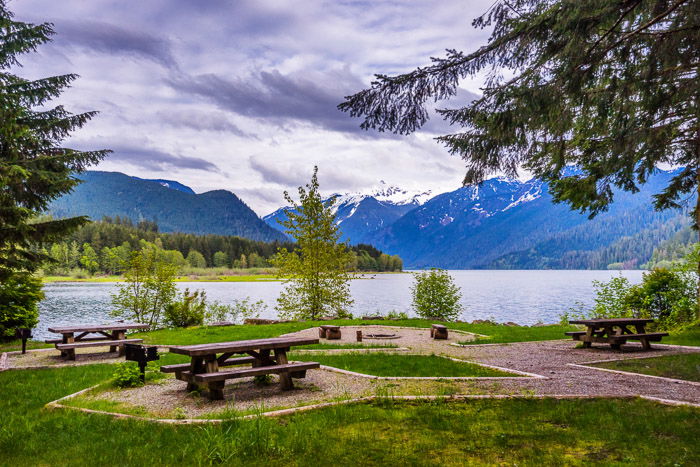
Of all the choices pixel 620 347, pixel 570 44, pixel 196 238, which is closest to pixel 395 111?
pixel 570 44

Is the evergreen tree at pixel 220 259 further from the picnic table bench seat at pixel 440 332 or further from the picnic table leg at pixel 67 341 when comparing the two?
the picnic table bench seat at pixel 440 332

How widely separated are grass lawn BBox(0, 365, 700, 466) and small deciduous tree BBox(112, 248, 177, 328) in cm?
1569

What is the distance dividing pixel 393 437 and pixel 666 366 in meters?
7.06

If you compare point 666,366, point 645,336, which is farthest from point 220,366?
point 645,336

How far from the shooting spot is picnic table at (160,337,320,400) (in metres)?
6.61

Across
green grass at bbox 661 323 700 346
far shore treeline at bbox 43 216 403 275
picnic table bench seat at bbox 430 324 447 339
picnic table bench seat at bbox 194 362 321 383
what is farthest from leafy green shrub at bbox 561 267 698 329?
far shore treeline at bbox 43 216 403 275

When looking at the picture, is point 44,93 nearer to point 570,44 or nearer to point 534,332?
point 570,44

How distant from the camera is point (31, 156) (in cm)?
1537

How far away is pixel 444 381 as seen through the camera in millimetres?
7504

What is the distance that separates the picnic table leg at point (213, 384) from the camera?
6695 mm

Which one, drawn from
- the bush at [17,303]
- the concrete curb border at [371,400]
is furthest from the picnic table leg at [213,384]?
the bush at [17,303]

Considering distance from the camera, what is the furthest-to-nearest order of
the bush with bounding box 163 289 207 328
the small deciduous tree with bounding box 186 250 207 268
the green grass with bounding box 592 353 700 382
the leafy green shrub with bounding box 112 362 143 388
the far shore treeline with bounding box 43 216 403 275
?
1. the small deciduous tree with bounding box 186 250 207 268
2. the far shore treeline with bounding box 43 216 403 275
3. the bush with bounding box 163 289 207 328
4. the green grass with bounding box 592 353 700 382
5. the leafy green shrub with bounding box 112 362 143 388

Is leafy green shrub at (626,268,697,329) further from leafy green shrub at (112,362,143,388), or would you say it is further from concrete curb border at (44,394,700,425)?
leafy green shrub at (112,362,143,388)

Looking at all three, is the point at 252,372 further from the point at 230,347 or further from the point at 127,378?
the point at 127,378
